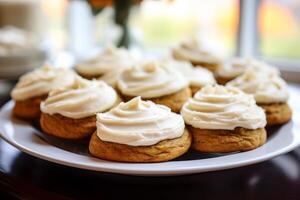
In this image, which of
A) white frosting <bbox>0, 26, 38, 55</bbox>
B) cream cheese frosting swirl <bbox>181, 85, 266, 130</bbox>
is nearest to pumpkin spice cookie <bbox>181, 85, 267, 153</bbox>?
cream cheese frosting swirl <bbox>181, 85, 266, 130</bbox>

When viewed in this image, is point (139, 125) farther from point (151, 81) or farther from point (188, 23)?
point (188, 23)

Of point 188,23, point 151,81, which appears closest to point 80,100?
point 151,81

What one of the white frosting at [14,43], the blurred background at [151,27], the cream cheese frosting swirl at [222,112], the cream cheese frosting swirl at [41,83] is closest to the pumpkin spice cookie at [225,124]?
the cream cheese frosting swirl at [222,112]

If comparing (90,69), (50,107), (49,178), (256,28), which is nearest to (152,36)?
(256,28)

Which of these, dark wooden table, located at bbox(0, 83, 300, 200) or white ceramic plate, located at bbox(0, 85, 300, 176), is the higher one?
white ceramic plate, located at bbox(0, 85, 300, 176)

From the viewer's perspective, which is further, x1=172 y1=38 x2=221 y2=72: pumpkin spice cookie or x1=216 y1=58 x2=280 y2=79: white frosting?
x1=172 y1=38 x2=221 y2=72: pumpkin spice cookie

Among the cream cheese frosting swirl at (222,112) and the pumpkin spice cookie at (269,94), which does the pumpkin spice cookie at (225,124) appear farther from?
the pumpkin spice cookie at (269,94)

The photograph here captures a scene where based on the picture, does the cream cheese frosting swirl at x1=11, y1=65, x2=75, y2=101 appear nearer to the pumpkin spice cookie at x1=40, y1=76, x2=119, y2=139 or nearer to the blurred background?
the pumpkin spice cookie at x1=40, y1=76, x2=119, y2=139
